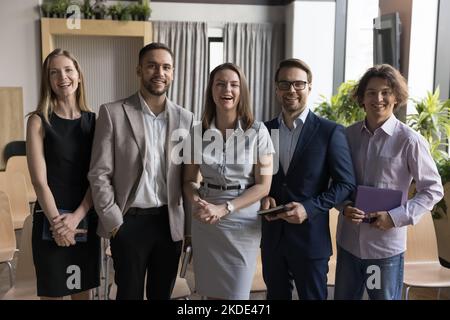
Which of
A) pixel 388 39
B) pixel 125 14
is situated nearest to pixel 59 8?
pixel 125 14

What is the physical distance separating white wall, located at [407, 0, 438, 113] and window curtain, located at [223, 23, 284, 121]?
110 inches

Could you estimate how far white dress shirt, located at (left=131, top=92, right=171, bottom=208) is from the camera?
209cm

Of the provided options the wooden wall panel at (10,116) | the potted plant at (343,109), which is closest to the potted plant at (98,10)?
the wooden wall panel at (10,116)

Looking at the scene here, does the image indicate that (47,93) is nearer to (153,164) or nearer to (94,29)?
(153,164)

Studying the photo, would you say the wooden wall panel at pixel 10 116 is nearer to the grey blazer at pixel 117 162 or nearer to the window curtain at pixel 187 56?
the window curtain at pixel 187 56

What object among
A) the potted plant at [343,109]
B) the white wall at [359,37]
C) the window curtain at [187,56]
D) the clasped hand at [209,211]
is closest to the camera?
the clasped hand at [209,211]

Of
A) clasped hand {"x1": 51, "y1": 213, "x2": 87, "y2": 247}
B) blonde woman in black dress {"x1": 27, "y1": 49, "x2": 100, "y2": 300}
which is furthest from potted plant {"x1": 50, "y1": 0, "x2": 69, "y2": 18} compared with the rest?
clasped hand {"x1": 51, "y1": 213, "x2": 87, "y2": 247}

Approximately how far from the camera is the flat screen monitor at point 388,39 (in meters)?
4.71

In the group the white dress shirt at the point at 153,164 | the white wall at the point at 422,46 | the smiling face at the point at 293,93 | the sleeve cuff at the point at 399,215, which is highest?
the white wall at the point at 422,46

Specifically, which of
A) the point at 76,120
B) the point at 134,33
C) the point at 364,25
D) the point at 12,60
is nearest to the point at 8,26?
the point at 12,60

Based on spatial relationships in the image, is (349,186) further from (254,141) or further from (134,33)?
(134,33)

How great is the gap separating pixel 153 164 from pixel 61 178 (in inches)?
16.7

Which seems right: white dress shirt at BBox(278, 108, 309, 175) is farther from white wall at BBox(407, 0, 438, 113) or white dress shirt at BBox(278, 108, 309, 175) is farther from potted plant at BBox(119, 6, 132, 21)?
potted plant at BBox(119, 6, 132, 21)
